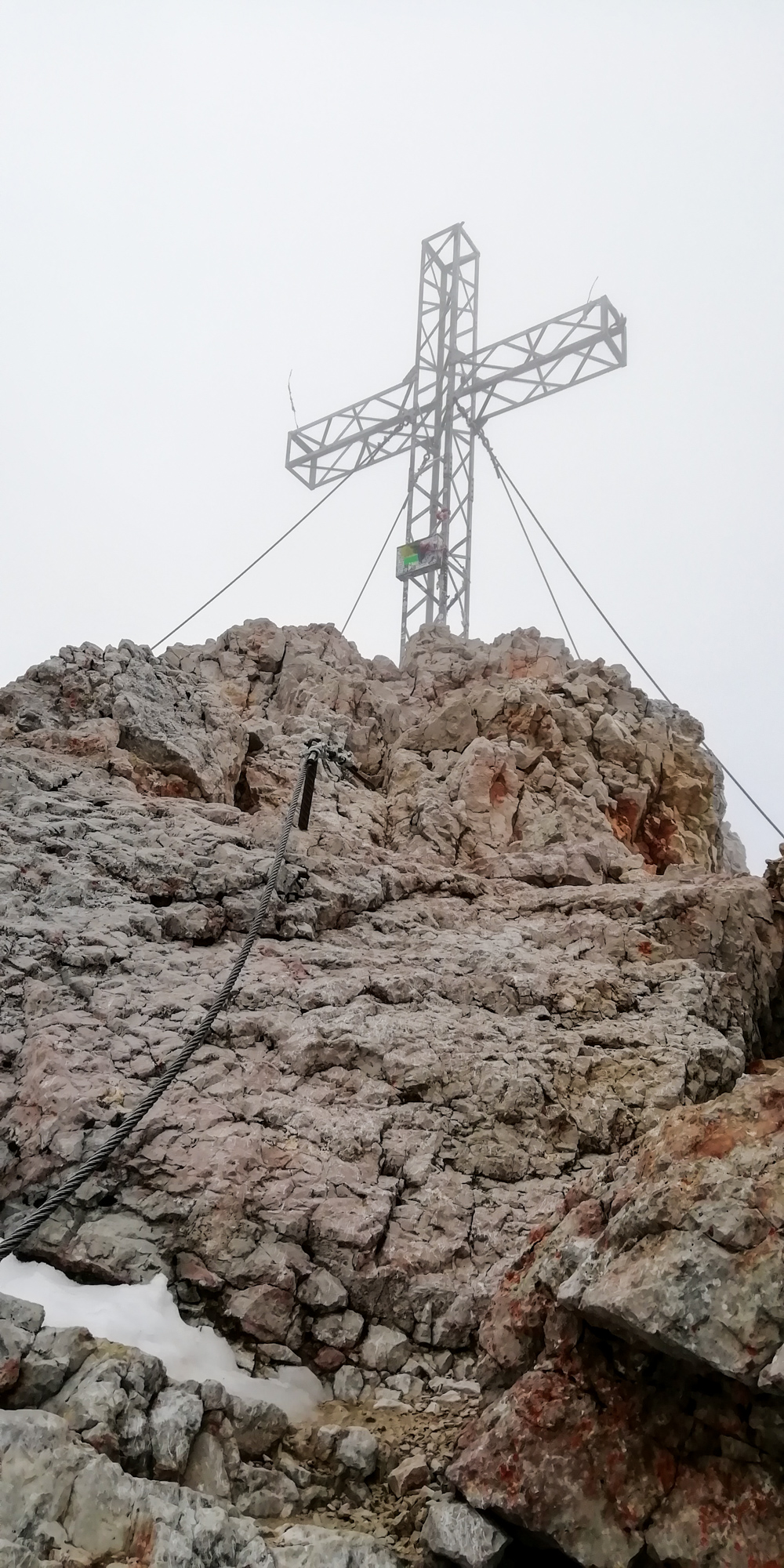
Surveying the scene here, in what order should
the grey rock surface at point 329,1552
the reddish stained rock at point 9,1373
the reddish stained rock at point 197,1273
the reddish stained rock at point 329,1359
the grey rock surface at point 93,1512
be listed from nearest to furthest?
the grey rock surface at point 93,1512 → the grey rock surface at point 329,1552 → the reddish stained rock at point 9,1373 → the reddish stained rock at point 329,1359 → the reddish stained rock at point 197,1273

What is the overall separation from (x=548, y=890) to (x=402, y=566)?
31.9 feet

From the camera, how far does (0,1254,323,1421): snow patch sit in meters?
4.02

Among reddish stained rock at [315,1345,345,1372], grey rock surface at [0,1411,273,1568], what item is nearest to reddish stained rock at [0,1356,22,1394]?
grey rock surface at [0,1411,273,1568]

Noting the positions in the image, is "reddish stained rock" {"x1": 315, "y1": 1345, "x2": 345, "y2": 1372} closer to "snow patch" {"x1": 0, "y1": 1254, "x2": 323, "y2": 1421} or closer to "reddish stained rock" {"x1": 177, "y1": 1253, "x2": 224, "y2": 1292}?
"snow patch" {"x1": 0, "y1": 1254, "x2": 323, "y2": 1421}

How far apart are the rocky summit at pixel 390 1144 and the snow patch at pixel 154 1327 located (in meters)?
0.09

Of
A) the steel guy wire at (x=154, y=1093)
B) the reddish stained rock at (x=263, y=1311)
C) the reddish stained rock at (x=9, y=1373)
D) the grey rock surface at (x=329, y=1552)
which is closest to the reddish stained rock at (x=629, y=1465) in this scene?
the grey rock surface at (x=329, y=1552)

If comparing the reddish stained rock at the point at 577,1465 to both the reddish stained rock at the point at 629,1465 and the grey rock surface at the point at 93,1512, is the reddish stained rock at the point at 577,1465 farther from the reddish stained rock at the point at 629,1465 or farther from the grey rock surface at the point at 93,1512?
the grey rock surface at the point at 93,1512

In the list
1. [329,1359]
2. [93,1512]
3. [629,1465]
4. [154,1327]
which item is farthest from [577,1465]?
[154,1327]

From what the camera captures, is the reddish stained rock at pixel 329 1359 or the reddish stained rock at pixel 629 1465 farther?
the reddish stained rock at pixel 329 1359

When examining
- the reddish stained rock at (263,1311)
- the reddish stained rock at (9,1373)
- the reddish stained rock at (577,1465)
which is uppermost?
the reddish stained rock at (577,1465)

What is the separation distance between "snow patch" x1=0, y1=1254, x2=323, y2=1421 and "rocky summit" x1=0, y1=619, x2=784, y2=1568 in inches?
3.5

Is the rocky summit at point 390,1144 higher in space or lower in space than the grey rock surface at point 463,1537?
higher

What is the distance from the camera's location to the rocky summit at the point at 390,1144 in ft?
10.5

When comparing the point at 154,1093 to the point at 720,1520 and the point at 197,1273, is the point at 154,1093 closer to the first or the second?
the point at 197,1273
